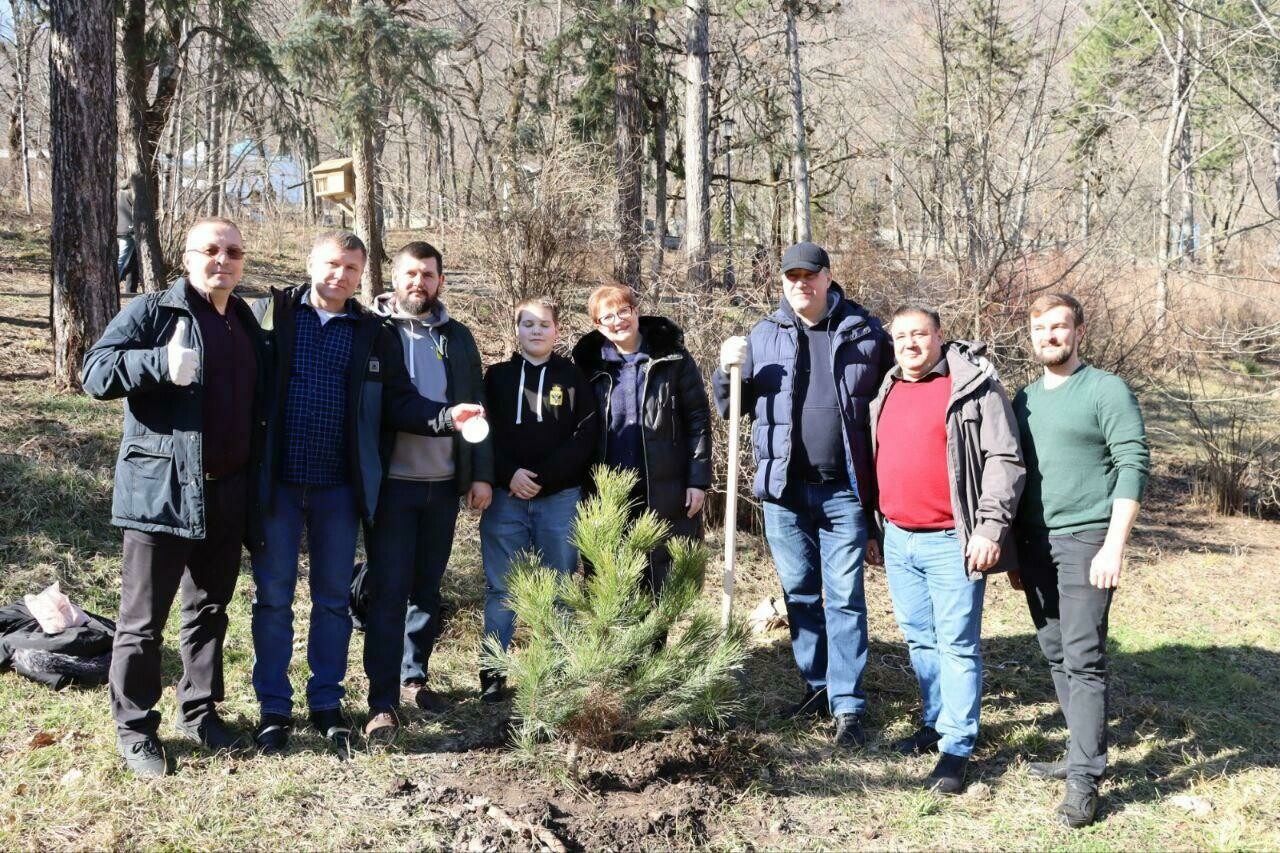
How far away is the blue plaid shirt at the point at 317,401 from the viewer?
346 centimetres

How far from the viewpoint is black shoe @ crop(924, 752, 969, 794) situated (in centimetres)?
346

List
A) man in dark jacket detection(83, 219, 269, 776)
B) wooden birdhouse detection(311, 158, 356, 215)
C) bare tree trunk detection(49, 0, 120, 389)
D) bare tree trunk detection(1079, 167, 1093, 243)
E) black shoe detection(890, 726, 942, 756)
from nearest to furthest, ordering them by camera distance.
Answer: man in dark jacket detection(83, 219, 269, 776), black shoe detection(890, 726, 942, 756), bare tree trunk detection(49, 0, 120, 389), bare tree trunk detection(1079, 167, 1093, 243), wooden birdhouse detection(311, 158, 356, 215)

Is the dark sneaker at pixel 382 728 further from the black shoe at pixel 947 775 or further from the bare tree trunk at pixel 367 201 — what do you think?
the bare tree trunk at pixel 367 201

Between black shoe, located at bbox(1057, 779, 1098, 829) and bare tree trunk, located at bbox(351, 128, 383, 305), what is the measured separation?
9390 millimetres

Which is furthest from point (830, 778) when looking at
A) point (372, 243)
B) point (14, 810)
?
point (372, 243)

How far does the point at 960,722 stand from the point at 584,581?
4.92 feet

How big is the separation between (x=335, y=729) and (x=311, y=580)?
0.58 metres

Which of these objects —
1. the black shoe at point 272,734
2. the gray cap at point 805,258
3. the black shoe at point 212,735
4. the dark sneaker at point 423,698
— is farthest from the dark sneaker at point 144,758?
the gray cap at point 805,258

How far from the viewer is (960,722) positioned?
3490 millimetres

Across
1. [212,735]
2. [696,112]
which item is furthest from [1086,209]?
[212,735]

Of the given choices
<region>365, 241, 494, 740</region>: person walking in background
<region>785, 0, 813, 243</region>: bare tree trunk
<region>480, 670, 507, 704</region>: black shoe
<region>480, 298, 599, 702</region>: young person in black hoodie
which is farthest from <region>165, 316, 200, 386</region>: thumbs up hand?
<region>785, 0, 813, 243</region>: bare tree trunk

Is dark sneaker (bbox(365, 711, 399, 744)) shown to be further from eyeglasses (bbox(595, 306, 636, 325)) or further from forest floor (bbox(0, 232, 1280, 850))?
eyeglasses (bbox(595, 306, 636, 325))

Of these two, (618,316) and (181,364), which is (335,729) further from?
(618,316)

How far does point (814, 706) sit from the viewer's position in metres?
4.11
